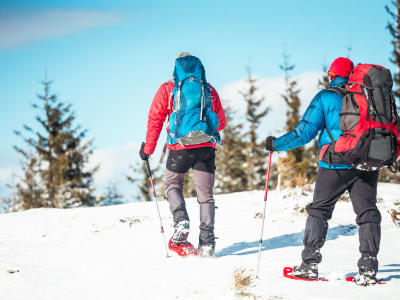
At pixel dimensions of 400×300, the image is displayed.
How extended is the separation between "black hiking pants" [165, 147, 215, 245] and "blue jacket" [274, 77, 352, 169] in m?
1.35

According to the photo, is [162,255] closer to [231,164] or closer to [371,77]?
[371,77]

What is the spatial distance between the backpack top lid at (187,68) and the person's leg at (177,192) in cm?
91

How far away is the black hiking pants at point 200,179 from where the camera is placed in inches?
196

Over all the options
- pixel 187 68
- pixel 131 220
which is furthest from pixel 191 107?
pixel 131 220

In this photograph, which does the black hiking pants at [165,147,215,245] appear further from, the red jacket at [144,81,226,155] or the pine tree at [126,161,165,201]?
the pine tree at [126,161,165,201]

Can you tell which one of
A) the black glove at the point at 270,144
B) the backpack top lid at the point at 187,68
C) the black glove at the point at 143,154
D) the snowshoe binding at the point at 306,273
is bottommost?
the snowshoe binding at the point at 306,273

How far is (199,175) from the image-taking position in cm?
505

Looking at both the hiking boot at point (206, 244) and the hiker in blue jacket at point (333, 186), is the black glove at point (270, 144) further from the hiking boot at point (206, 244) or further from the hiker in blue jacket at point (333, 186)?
the hiking boot at point (206, 244)

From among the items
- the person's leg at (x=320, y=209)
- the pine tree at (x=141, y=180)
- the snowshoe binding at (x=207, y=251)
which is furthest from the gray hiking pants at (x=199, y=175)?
the pine tree at (x=141, y=180)

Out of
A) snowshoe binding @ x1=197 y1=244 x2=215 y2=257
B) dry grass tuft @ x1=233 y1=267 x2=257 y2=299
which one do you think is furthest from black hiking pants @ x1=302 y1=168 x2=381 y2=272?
snowshoe binding @ x1=197 y1=244 x2=215 y2=257

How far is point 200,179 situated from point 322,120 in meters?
1.78

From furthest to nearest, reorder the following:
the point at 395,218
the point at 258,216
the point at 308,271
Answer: the point at 258,216
the point at 395,218
the point at 308,271

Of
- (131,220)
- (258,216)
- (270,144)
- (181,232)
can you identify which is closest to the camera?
(270,144)

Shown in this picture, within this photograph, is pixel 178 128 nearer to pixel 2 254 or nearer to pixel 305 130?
pixel 305 130
